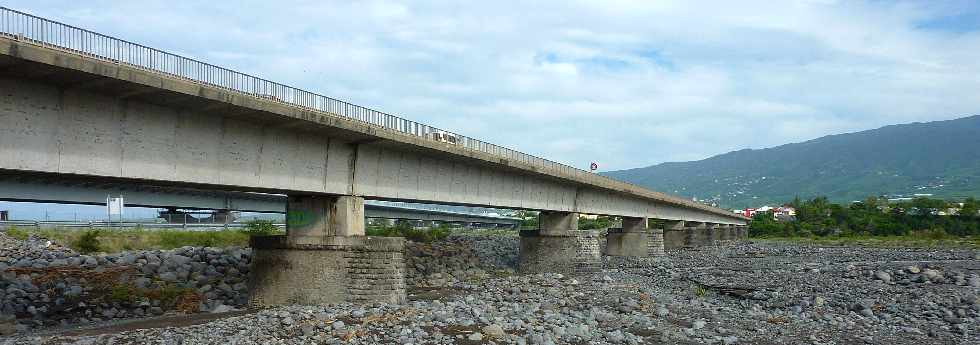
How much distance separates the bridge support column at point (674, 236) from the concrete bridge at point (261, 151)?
134 ft

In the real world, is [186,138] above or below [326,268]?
above

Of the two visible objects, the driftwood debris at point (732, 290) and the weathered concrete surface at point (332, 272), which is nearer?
the weathered concrete surface at point (332, 272)

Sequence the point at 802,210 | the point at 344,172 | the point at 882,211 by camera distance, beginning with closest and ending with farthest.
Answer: the point at 344,172 → the point at 882,211 → the point at 802,210

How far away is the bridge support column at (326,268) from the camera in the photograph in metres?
21.3

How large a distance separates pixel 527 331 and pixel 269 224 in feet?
149

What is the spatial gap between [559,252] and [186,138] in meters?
25.3

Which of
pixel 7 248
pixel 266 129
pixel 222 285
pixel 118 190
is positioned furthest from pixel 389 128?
pixel 118 190

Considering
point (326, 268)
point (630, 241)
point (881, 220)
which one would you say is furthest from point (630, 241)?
point (881, 220)

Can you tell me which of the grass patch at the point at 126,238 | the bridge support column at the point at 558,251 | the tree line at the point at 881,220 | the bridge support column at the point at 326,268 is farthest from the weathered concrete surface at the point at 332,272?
the tree line at the point at 881,220

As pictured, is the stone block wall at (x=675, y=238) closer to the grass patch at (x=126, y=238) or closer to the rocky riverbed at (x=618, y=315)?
the grass patch at (x=126, y=238)

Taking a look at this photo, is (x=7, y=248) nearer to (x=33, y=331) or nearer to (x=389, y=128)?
(x=33, y=331)

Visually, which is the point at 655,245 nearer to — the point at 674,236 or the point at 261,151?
the point at 674,236

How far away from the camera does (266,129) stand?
67.6 feet

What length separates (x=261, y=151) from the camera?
20391 millimetres
